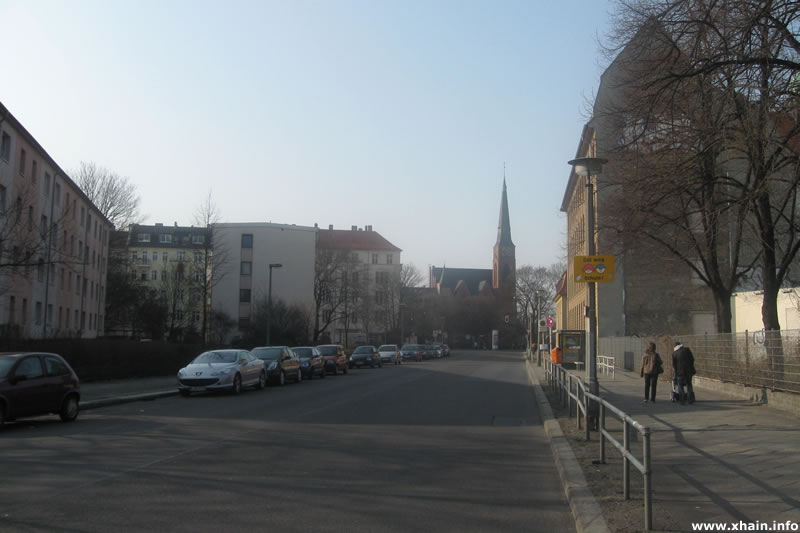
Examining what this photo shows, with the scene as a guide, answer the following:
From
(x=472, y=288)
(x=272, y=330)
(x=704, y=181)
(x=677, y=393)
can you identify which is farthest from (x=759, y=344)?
(x=472, y=288)

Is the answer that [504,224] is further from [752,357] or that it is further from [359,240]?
[752,357]

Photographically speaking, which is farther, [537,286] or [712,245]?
[537,286]

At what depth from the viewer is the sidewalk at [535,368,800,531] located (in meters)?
6.51

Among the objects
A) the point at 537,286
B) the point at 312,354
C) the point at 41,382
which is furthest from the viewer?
the point at 537,286

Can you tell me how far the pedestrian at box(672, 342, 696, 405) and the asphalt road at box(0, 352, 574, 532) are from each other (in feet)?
14.4

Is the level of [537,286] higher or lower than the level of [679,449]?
higher

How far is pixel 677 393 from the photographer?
1831 cm

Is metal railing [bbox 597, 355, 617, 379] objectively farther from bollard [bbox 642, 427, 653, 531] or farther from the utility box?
bollard [bbox 642, 427, 653, 531]

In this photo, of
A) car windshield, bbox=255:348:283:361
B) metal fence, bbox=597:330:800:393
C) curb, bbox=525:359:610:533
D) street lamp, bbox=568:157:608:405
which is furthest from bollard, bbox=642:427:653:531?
car windshield, bbox=255:348:283:361

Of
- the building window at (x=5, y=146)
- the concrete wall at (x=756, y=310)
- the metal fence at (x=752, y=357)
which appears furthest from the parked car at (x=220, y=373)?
the building window at (x=5, y=146)

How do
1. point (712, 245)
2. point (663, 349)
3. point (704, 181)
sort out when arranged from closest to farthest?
1. point (704, 181)
2. point (712, 245)
3. point (663, 349)

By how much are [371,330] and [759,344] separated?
82655mm

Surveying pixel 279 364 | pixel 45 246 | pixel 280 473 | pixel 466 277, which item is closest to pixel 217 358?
pixel 279 364

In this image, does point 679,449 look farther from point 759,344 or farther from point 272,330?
point 272,330
